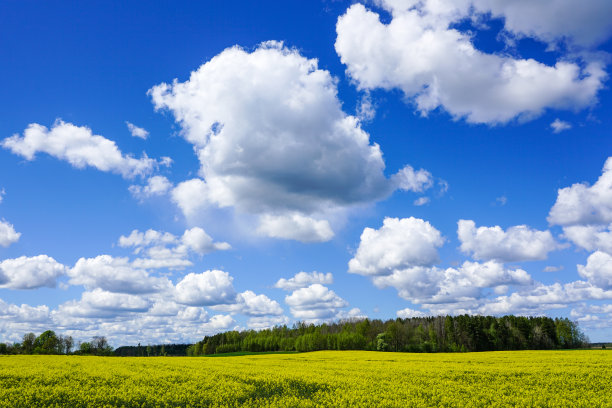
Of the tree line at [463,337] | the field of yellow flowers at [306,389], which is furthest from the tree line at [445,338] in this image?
the field of yellow flowers at [306,389]

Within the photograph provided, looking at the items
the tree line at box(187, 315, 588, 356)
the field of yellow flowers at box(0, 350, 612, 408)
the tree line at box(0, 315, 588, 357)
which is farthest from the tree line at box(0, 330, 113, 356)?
the field of yellow flowers at box(0, 350, 612, 408)

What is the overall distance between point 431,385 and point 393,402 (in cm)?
710

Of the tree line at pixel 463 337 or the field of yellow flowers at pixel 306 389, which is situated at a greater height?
the field of yellow flowers at pixel 306 389

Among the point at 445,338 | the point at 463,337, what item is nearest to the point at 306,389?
the point at 463,337

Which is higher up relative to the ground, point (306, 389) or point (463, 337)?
point (306, 389)

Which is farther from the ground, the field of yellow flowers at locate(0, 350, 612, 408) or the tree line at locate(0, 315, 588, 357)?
the field of yellow flowers at locate(0, 350, 612, 408)

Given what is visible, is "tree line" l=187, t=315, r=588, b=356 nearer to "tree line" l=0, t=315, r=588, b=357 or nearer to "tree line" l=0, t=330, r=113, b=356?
"tree line" l=0, t=315, r=588, b=357

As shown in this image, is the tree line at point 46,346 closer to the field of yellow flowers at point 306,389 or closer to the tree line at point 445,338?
the tree line at point 445,338

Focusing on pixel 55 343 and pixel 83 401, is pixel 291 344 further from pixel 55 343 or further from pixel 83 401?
pixel 83 401

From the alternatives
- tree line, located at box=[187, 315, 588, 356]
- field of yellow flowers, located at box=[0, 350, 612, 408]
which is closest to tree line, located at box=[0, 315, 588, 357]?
tree line, located at box=[187, 315, 588, 356]

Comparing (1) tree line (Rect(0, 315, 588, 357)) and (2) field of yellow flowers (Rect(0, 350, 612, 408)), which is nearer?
(2) field of yellow flowers (Rect(0, 350, 612, 408))

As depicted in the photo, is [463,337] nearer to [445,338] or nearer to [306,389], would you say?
[445,338]

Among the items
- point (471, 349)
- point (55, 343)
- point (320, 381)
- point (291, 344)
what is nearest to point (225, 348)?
point (291, 344)

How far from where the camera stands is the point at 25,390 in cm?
2420
